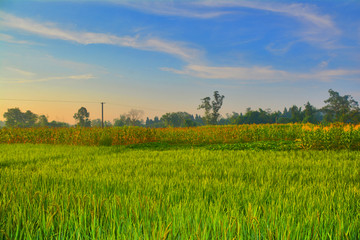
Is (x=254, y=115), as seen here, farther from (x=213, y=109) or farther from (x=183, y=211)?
(x=183, y=211)

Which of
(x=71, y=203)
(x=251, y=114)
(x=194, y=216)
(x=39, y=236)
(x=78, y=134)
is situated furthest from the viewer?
(x=251, y=114)

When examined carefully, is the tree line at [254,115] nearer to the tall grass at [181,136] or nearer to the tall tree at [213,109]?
the tall tree at [213,109]

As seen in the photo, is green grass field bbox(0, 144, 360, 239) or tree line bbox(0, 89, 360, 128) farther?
tree line bbox(0, 89, 360, 128)

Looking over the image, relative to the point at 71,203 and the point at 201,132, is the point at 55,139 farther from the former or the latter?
the point at 71,203

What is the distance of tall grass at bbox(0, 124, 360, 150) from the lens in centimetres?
1344

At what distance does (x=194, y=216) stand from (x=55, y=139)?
22.4 metres

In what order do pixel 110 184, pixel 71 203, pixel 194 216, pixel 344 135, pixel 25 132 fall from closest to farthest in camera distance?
pixel 194 216, pixel 71 203, pixel 110 184, pixel 344 135, pixel 25 132

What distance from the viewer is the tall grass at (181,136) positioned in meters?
13.4

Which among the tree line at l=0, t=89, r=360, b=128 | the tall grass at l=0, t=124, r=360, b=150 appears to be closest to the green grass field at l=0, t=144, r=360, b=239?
the tall grass at l=0, t=124, r=360, b=150

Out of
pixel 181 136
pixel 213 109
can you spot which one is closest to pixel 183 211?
pixel 181 136

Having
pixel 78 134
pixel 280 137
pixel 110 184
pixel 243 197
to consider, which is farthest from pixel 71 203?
pixel 280 137

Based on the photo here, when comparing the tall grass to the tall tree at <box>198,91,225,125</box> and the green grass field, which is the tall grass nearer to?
the green grass field

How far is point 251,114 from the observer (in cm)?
8681

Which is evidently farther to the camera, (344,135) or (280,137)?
(280,137)
